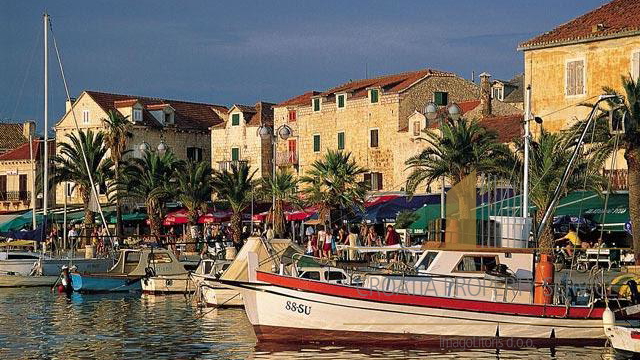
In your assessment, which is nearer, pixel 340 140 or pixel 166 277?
pixel 166 277

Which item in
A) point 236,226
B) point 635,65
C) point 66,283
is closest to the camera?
point 66,283

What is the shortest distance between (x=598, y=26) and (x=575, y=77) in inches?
112

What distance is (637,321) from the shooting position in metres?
29.8

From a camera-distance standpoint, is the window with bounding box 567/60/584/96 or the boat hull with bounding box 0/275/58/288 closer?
the boat hull with bounding box 0/275/58/288

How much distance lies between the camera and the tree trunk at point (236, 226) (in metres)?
66.8

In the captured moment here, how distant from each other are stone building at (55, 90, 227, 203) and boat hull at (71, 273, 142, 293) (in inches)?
1424

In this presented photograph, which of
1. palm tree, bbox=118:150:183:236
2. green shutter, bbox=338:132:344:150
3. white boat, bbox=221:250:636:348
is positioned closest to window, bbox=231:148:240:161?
green shutter, bbox=338:132:344:150

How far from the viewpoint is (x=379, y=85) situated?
76.9 m

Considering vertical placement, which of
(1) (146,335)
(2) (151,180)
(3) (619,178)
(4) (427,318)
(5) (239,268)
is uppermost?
(2) (151,180)

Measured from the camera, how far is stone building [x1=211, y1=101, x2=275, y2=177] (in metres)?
84.0

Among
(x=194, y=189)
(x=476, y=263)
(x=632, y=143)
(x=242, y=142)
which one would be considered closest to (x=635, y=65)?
(x=632, y=143)

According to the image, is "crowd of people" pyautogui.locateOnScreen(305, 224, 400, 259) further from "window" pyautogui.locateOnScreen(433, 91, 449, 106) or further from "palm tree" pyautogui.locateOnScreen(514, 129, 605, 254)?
"window" pyautogui.locateOnScreen(433, 91, 449, 106)

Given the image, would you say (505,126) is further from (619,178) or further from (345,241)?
(345,241)

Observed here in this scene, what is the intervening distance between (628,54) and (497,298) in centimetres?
2657
